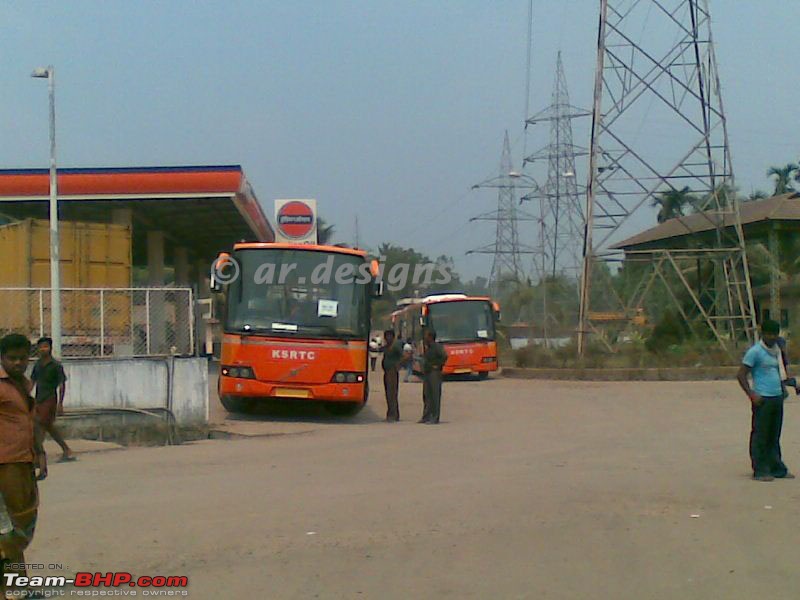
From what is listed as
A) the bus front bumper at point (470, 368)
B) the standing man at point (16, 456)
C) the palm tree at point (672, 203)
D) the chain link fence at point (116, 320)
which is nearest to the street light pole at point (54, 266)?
the chain link fence at point (116, 320)

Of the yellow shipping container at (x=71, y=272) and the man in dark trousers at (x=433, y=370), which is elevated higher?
the yellow shipping container at (x=71, y=272)

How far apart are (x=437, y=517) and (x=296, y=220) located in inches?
790

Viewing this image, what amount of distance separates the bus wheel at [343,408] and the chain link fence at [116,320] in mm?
3206

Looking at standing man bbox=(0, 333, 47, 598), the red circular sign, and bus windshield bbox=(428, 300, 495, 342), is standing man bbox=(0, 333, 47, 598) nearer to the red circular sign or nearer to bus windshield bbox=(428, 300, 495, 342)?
the red circular sign

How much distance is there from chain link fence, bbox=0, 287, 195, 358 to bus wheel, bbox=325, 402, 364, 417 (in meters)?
A: 3.21

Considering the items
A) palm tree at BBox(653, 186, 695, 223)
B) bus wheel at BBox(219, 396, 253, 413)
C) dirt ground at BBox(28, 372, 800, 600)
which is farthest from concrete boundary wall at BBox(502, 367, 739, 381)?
palm tree at BBox(653, 186, 695, 223)

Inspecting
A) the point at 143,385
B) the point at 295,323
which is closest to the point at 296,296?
the point at 295,323

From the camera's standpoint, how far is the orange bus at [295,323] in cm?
1670

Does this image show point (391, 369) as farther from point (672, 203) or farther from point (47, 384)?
point (672, 203)

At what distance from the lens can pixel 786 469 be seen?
10.5 meters

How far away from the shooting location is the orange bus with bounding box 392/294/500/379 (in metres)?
32.1

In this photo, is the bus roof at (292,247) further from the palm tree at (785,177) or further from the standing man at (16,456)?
the palm tree at (785,177)

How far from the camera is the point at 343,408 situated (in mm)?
18734

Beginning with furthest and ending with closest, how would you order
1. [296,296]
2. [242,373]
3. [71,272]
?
[71,272], [296,296], [242,373]
